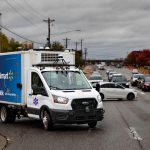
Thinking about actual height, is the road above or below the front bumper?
below

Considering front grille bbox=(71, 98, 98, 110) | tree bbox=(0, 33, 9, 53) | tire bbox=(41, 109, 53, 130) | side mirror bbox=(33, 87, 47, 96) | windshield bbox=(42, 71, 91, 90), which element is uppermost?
tree bbox=(0, 33, 9, 53)

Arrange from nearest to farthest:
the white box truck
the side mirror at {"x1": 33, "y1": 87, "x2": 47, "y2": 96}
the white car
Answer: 1. the white box truck
2. the side mirror at {"x1": 33, "y1": 87, "x2": 47, "y2": 96}
3. the white car

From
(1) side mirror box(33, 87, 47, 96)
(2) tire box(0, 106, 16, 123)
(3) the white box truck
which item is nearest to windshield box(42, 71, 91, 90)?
(3) the white box truck

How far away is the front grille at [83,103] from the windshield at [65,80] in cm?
73

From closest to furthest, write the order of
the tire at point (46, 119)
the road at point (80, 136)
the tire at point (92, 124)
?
the road at point (80, 136), the tire at point (46, 119), the tire at point (92, 124)

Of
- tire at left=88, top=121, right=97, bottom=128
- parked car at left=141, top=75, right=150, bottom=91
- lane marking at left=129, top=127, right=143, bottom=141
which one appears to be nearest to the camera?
lane marking at left=129, top=127, right=143, bottom=141

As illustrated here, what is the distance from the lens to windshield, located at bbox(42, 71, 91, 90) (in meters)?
17.2

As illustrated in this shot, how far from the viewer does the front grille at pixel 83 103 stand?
16.6m

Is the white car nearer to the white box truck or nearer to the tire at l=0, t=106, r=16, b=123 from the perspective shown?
the tire at l=0, t=106, r=16, b=123

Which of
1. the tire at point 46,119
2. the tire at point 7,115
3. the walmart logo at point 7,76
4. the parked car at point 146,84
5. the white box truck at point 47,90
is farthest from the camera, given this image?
the parked car at point 146,84

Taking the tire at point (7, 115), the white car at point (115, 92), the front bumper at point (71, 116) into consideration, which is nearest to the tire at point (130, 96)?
the white car at point (115, 92)

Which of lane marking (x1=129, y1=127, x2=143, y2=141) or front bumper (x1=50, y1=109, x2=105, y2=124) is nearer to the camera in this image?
lane marking (x1=129, y1=127, x2=143, y2=141)

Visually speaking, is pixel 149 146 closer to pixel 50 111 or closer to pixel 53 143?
pixel 53 143

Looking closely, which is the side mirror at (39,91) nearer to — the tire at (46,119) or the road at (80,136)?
the tire at (46,119)
